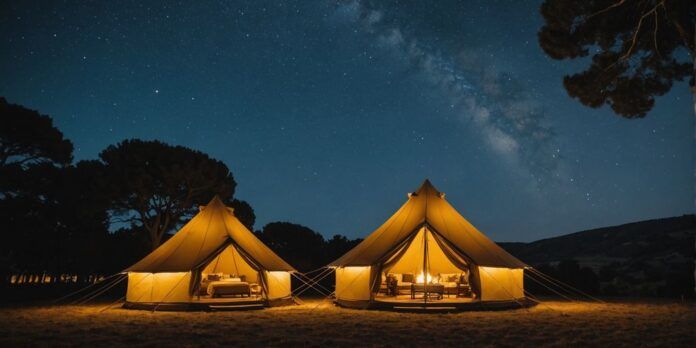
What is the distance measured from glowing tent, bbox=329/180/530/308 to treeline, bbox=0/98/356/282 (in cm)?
1137

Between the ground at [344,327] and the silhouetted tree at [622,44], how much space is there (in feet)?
15.3

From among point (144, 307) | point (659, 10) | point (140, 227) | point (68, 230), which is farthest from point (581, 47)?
point (68, 230)

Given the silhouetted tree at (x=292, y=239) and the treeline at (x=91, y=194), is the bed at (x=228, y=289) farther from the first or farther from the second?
the silhouetted tree at (x=292, y=239)

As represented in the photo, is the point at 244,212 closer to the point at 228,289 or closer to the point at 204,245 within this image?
the point at 228,289

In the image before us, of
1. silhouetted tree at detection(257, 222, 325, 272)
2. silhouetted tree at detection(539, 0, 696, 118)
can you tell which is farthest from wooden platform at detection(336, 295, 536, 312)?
silhouetted tree at detection(257, 222, 325, 272)

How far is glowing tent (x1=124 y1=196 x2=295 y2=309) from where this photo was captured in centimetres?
1238

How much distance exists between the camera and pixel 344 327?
8.98 metres

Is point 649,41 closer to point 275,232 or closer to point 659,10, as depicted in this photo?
point 659,10

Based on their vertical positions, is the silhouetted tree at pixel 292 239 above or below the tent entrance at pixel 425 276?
above

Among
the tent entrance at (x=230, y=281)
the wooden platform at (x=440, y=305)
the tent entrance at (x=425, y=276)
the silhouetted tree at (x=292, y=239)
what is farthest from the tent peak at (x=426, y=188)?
the silhouetted tree at (x=292, y=239)

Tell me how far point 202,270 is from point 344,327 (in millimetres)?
4949

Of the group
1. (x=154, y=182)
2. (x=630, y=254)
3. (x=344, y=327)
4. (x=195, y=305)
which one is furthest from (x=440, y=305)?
(x=630, y=254)

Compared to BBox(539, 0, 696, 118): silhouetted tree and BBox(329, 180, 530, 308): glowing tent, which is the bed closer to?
BBox(329, 180, 530, 308): glowing tent

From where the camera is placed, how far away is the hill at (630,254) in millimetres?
21489
